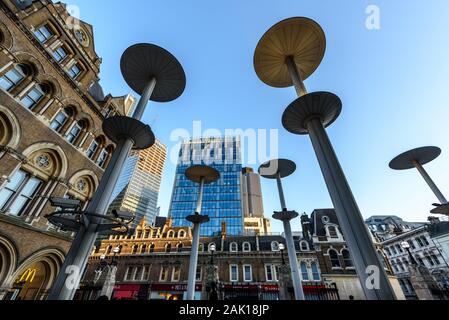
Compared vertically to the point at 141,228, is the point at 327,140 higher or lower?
lower

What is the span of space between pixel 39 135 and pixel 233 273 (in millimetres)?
25539

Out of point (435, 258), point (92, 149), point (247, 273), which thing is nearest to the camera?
point (92, 149)

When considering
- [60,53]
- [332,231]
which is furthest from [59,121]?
[332,231]

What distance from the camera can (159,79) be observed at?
9.41 metres

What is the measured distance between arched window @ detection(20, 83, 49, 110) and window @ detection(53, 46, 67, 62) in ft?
8.99

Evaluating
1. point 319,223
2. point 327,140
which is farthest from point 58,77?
point 319,223

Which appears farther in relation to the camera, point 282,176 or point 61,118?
point 282,176

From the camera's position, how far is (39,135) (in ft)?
39.7

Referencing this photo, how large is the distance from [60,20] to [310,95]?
1972cm

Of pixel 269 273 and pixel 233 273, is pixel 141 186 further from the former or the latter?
pixel 269 273

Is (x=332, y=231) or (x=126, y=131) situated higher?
(x=332, y=231)

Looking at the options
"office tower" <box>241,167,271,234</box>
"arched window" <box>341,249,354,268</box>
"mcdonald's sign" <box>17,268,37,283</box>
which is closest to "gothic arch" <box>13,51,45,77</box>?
"mcdonald's sign" <box>17,268,37,283</box>
